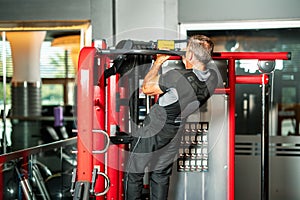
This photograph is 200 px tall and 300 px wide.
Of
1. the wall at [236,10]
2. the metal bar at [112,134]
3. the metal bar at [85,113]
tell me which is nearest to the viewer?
the metal bar at [85,113]

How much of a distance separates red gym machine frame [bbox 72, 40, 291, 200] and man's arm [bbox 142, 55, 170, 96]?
0.33 metres

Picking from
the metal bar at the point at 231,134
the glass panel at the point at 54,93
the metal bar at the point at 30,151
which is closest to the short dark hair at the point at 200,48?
the metal bar at the point at 231,134

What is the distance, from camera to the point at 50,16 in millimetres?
5656

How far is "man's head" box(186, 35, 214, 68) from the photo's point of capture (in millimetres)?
3557

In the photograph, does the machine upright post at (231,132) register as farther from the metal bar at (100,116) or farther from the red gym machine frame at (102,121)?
the metal bar at (100,116)

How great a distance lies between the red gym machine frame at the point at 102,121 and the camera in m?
3.25

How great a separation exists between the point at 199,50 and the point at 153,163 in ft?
2.91

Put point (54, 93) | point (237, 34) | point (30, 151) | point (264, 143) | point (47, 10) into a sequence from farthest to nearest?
point (54, 93) < point (237, 34) < point (47, 10) < point (30, 151) < point (264, 143)

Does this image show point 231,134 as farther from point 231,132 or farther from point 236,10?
point 236,10

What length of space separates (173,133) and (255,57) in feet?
2.68

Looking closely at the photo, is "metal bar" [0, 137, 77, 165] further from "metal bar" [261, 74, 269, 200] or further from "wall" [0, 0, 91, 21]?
"metal bar" [261, 74, 269, 200]

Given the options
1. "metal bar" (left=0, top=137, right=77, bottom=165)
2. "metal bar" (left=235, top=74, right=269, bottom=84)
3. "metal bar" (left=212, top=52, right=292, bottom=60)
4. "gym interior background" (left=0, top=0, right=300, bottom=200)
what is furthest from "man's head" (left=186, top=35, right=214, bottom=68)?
"gym interior background" (left=0, top=0, right=300, bottom=200)

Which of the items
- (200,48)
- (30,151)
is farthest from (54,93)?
(200,48)

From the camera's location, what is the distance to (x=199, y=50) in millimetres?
3545
